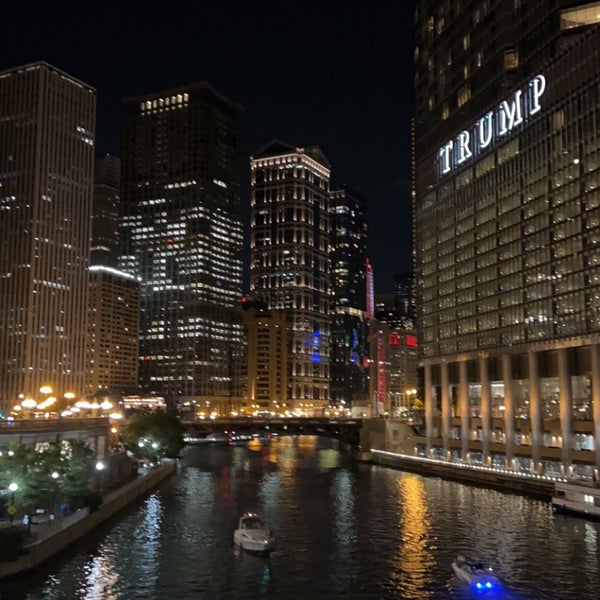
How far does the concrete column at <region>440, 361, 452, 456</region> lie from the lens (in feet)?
496

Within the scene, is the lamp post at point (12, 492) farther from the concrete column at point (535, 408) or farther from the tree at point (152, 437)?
the concrete column at point (535, 408)

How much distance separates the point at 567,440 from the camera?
111m

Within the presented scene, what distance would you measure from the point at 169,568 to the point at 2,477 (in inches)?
664

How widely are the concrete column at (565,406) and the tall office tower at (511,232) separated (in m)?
0.20

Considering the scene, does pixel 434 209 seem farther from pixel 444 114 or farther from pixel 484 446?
pixel 484 446

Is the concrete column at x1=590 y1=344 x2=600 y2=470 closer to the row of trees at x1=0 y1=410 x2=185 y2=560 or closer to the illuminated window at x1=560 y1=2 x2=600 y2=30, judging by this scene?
the illuminated window at x1=560 y1=2 x2=600 y2=30

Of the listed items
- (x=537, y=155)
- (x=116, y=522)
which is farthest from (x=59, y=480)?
(x=537, y=155)

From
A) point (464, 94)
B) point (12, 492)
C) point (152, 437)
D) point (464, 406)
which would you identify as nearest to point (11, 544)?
point (12, 492)

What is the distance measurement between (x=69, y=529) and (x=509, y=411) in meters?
83.8

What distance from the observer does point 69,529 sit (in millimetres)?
63438

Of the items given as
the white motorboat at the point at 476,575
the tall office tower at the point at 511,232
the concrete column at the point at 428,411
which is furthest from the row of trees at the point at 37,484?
the concrete column at the point at 428,411

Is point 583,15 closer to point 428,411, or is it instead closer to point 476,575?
point 428,411

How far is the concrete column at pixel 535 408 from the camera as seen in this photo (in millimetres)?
118812

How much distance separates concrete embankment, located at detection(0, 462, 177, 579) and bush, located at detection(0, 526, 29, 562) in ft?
1.26
